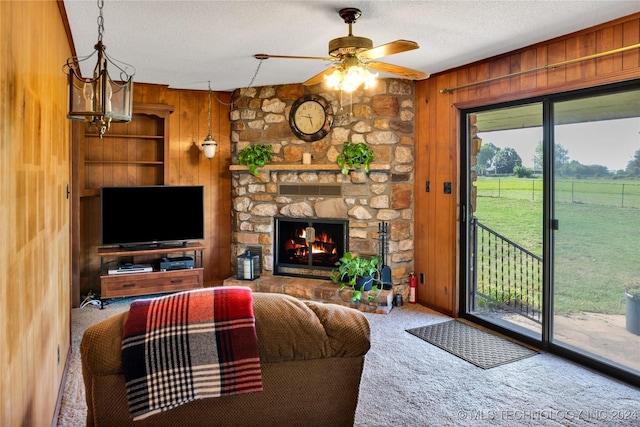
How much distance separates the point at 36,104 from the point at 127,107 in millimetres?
387

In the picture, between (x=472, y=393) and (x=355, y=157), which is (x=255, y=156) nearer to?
(x=355, y=157)

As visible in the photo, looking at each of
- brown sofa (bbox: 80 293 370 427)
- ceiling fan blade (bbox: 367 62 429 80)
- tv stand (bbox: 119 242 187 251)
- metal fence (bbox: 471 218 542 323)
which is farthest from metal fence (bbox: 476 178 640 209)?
tv stand (bbox: 119 242 187 251)

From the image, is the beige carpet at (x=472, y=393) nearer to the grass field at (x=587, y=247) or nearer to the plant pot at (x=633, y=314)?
the plant pot at (x=633, y=314)

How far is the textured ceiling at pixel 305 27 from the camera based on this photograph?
121 inches

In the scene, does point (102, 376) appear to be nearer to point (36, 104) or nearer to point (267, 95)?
point (36, 104)

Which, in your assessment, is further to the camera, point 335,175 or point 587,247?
point 335,175

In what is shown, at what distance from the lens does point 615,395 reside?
10.1 feet

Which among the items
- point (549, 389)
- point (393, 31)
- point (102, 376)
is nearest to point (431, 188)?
point (393, 31)

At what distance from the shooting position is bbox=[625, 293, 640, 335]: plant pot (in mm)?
3295

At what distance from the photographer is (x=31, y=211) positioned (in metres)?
1.97

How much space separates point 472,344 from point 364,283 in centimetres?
131

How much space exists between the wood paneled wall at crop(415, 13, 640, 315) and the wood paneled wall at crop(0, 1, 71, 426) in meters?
3.43

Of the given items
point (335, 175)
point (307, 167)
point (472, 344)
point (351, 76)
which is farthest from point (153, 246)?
point (472, 344)

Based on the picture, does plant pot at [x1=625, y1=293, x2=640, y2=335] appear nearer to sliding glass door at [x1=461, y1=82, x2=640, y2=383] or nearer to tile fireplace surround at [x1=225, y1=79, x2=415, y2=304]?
sliding glass door at [x1=461, y1=82, x2=640, y2=383]
